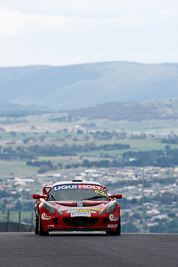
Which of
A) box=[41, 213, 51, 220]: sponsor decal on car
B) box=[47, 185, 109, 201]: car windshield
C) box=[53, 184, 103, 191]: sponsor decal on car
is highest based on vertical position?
box=[53, 184, 103, 191]: sponsor decal on car

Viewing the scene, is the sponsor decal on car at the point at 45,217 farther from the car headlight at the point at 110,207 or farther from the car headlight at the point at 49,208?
the car headlight at the point at 110,207

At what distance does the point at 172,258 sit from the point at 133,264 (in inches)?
46.1

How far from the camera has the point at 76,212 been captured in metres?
17.5

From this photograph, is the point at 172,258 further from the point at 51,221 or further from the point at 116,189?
the point at 116,189

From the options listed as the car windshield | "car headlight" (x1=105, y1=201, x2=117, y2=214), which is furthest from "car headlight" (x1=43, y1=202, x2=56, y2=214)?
"car headlight" (x1=105, y1=201, x2=117, y2=214)

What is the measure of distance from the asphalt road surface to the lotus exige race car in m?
0.68

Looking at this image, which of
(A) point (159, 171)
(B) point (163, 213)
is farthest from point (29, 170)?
(B) point (163, 213)

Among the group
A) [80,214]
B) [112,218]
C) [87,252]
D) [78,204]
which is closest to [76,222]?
[80,214]

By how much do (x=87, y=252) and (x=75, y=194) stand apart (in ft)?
17.5

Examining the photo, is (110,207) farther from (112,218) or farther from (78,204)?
(78,204)

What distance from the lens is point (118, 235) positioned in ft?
61.0

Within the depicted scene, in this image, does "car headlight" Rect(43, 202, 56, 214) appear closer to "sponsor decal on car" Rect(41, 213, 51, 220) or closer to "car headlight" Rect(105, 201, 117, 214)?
"sponsor decal on car" Rect(41, 213, 51, 220)

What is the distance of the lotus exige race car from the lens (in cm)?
1752

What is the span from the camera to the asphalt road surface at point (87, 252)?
11.6 meters
